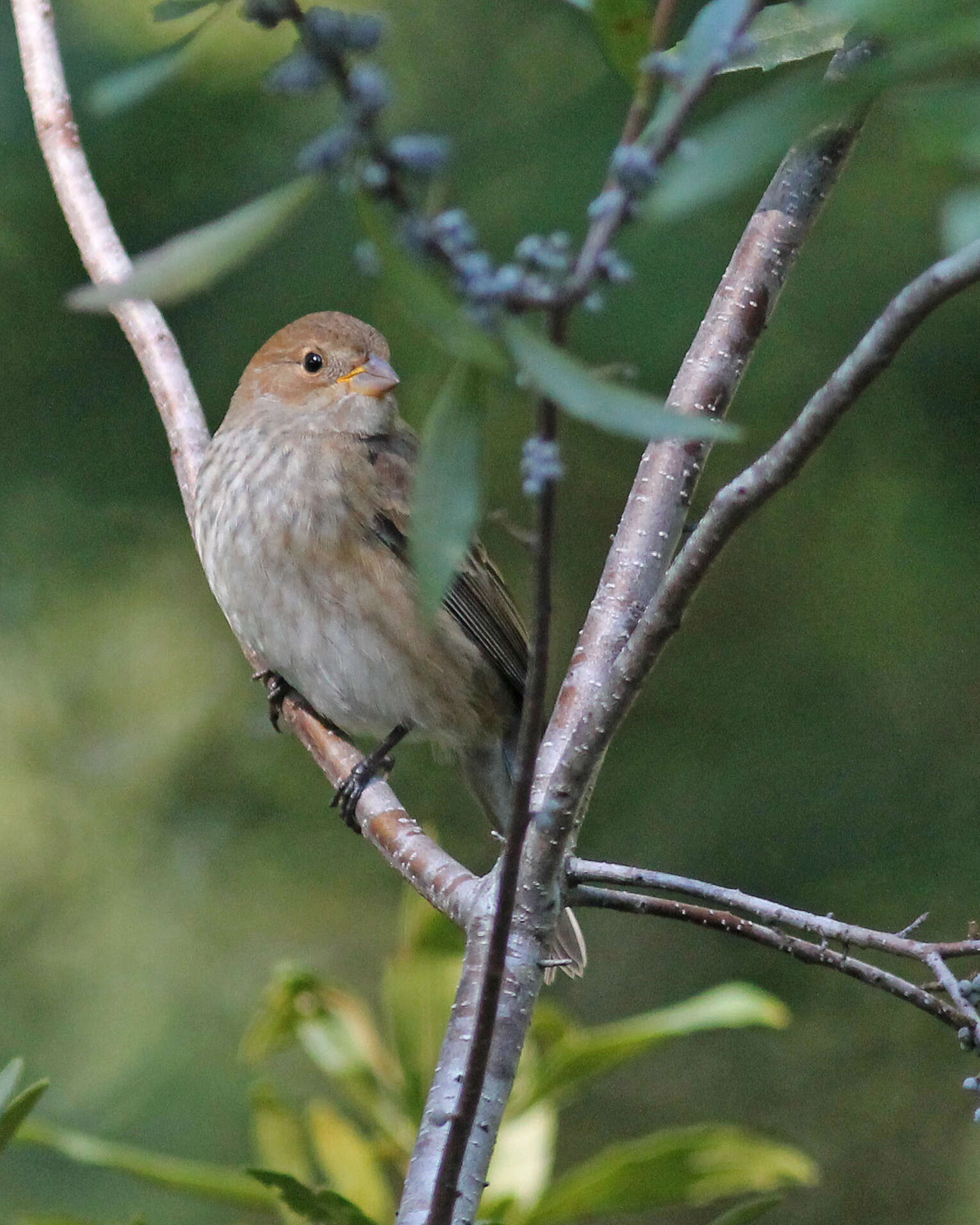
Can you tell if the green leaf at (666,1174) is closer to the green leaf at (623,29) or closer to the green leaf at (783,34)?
the green leaf at (783,34)

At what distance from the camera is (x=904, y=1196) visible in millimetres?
4379

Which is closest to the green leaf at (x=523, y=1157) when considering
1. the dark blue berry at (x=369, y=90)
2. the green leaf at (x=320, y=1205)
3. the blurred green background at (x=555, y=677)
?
the green leaf at (x=320, y=1205)

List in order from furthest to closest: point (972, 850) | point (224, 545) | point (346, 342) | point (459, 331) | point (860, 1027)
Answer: point (860, 1027) → point (972, 850) → point (346, 342) → point (224, 545) → point (459, 331)

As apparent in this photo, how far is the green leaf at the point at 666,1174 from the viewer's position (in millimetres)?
2205

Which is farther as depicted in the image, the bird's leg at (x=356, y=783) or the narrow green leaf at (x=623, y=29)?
the bird's leg at (x=356, y=783)

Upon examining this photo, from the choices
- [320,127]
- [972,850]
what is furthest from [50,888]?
[972,850]

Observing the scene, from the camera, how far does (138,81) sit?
947 mm

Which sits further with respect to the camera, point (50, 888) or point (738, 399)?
point (50, 888)

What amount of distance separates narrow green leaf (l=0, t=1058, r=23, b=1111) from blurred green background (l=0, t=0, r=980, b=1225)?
8.49ft

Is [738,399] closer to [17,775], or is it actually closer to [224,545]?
[224,545]

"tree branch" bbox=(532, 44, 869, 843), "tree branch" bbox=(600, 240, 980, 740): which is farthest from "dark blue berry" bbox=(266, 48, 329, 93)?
"tree branch" bbox=(532, 44, 869, 843)

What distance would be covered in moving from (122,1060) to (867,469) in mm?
2654

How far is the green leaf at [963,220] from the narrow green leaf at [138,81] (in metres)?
0.46

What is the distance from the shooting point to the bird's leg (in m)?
2.86
